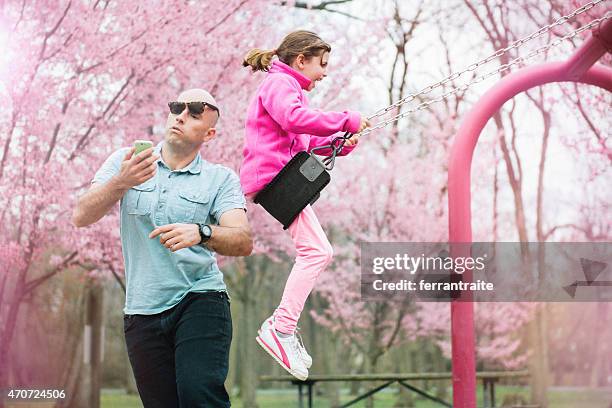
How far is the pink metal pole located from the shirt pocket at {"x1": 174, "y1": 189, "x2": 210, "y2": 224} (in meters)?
2.79

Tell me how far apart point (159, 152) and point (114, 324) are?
8.49 metres

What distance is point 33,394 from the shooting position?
916cm

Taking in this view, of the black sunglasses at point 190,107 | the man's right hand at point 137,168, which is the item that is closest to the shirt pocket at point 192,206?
the man's right hand at point 137,168

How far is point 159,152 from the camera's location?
3.06m

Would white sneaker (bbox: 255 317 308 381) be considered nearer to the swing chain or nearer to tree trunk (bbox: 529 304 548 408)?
the swing chain

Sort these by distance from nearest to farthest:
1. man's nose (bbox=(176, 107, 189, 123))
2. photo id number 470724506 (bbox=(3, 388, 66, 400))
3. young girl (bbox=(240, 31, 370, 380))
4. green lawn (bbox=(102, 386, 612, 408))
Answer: man's nose (bbox=(176, 107, 189, 123))
young girl (bbox=(240, 31, 370, 380))
photo id number 470724506 (bbox=(3, 388, 66, 400))
green lawn (bbox=(102, 386, 612, 408))

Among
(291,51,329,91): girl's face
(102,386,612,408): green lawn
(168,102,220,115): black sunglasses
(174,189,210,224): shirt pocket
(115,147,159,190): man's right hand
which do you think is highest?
(291,51,329,91): girl's face

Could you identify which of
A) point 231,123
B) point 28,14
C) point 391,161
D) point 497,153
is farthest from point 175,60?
point 497,153

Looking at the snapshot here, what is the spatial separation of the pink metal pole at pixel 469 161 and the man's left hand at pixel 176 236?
118 inches

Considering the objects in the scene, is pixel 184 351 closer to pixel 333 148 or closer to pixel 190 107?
pixel 190 107

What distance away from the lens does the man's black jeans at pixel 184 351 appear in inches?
103

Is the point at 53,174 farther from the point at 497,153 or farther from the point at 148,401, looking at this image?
the point at 497,153

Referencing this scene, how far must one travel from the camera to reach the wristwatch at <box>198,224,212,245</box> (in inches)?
104

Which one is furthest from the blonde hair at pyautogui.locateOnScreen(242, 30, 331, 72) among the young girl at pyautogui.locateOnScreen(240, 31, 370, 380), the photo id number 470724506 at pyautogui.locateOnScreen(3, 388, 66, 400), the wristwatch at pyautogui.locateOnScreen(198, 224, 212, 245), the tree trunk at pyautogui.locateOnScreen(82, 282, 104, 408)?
the tree trunk at pyautogui.locateOnScreen(82, 282, 104, 408)
